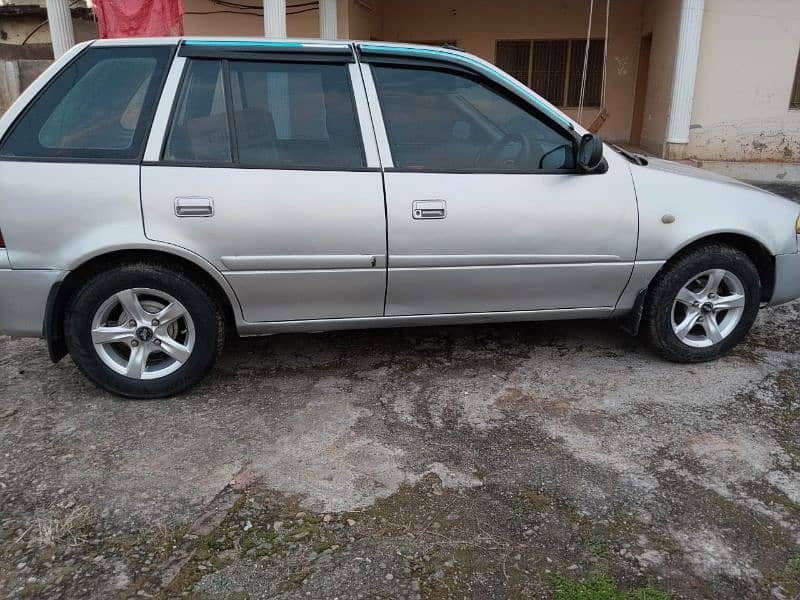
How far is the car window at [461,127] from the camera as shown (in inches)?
138

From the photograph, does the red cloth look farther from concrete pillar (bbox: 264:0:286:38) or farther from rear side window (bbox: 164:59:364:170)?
rear side window (bbox: 164:59:364:170)

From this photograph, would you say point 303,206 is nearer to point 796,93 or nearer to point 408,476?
point 408,476

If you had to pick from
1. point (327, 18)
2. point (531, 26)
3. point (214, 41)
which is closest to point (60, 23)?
point (327, 18)

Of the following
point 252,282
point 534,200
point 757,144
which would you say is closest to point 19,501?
point 252,282

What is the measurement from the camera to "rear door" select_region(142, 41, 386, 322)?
10.7 feet

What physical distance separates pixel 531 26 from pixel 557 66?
89 cm

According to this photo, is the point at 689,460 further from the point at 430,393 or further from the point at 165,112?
the point at 165,112

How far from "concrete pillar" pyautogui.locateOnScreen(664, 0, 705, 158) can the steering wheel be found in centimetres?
750

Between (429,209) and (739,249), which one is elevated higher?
(429,209)

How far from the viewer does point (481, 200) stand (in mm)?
3453

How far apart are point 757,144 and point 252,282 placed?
9.53 metres

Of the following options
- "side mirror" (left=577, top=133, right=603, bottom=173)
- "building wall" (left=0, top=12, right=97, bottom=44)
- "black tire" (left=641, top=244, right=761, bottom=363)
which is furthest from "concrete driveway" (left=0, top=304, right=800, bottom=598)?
"building wall" (left=0, top=12, right=97, bottom=44)

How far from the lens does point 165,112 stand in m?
3.27

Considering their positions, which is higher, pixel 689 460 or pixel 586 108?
pixel 586 108
